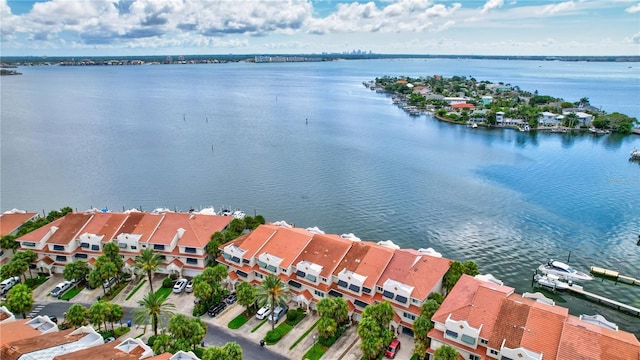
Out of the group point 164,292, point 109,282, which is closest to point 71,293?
point 109,282

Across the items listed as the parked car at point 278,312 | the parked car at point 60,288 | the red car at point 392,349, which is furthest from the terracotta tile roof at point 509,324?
the parked car at point 60,288

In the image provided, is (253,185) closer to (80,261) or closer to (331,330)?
(80,261)

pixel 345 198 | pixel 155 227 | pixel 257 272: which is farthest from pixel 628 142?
pixel 155 227

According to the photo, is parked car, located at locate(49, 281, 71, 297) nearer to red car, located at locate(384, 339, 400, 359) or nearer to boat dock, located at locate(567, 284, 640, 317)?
red car, located at locate(384, 339, 400, 359)

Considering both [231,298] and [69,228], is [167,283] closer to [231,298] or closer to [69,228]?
[231,298]

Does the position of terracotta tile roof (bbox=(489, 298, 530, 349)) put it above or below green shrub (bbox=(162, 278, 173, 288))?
above

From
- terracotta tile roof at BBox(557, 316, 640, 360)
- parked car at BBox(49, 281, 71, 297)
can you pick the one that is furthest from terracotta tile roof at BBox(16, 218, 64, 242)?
terracotta tile roof at BBox(557, 316, 640, 360)
